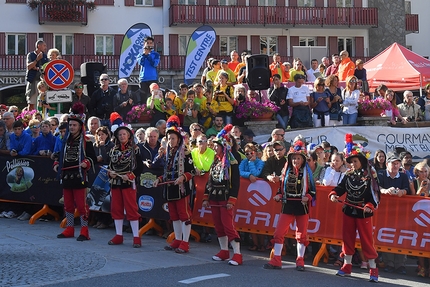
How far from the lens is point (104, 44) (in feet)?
130

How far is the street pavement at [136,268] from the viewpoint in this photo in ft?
31.1

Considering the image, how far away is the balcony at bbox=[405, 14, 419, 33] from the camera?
44.6 meters

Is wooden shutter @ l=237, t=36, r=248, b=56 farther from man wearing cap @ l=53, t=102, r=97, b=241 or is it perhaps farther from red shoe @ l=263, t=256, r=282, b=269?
red shoe @ l=263, t=256, r=282, b=269

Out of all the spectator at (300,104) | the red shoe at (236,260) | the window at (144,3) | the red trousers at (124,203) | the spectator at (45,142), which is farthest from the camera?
the window at (144,3)

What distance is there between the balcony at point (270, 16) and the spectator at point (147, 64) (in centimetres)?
2108

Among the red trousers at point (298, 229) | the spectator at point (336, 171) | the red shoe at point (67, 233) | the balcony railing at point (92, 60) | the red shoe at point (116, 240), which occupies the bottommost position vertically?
the red shoe at point (116, 240)

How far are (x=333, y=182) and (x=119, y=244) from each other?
3.48 meters

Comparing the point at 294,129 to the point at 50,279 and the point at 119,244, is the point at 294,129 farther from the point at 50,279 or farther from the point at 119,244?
the point at 50,279

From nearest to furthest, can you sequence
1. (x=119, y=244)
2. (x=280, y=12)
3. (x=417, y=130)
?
(x=119, y=244)
(x=417, y=130)
(x=280, y=12)

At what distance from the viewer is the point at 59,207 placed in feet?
49.0

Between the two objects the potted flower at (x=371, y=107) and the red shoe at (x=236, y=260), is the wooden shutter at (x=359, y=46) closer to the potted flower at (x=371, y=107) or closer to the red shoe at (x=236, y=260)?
the potted flower at (x=371, y=107)

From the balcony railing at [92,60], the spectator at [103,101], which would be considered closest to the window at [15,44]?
the balcony railing at [92,60]

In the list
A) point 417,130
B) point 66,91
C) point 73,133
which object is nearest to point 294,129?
point 417,130

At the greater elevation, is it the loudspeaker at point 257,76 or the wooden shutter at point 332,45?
the wooden shutter at point 332,45
